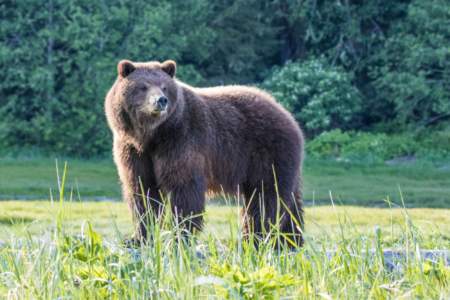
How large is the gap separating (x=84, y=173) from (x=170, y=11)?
564cm

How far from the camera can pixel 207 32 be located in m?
20.7

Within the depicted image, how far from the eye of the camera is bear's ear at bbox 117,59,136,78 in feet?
22.5

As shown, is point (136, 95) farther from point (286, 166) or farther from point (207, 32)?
point (207, 32)

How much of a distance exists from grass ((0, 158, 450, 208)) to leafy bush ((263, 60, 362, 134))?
272 cm

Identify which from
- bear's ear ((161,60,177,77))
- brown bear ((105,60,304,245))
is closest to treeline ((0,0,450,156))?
brown bear ((105,60,304,245))

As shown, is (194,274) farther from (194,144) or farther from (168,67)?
(168,67)

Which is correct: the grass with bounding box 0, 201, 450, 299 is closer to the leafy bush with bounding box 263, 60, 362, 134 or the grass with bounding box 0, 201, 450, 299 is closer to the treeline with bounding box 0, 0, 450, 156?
the treeline with bounding box 0, 0, 450, 156

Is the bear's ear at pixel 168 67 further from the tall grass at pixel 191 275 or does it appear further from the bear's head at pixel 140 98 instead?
the tall grass at pixel 191 275

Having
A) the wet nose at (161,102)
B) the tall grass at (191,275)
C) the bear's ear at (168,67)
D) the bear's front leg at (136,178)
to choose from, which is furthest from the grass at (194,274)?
the bear's ear at (168,67)

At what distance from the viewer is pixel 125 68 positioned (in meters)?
6.88

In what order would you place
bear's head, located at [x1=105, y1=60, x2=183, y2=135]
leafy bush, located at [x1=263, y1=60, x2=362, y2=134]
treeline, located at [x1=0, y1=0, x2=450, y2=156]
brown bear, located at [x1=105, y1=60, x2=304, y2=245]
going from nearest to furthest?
bear's head, located at [x1=105, y1=60, x2=183, y2=135], brown bear, located at [x1=105, y1=60, x2=304, y2=245], treeline, located at [x1=0, y1=0, x2=450, y2=156], leafy bush, located at [x1=263, y1=60, x2=362, y2=134]

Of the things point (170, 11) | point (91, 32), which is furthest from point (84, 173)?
point (170, 11)

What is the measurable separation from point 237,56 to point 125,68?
48.0 ft

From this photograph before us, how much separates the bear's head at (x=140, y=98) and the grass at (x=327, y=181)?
18.2 ft
